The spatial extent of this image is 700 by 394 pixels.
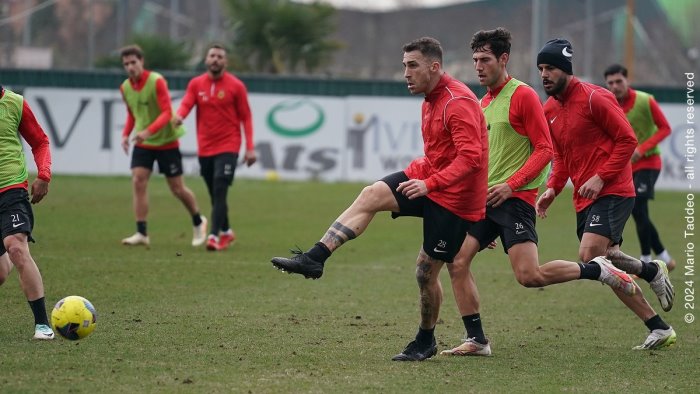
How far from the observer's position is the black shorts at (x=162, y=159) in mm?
15234

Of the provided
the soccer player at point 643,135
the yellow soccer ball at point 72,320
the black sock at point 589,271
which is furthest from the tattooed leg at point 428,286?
the soccer player at point 643,135

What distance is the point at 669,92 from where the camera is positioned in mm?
28000

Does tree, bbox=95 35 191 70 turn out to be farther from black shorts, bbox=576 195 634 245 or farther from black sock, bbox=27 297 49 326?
black shorts, bbox=576 195 634 245

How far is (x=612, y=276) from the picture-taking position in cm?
842

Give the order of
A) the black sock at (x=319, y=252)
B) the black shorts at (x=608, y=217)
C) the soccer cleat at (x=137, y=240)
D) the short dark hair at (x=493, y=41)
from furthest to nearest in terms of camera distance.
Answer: the soccer cleat at (x=137, y=240) → the black shorts at (x=608, y=217) → the short dark hair at (x=493, y=41) → the black sock at (x=319, y=252)

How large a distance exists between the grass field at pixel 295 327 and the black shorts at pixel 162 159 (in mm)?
1028

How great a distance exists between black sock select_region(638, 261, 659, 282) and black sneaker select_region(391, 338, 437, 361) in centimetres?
196

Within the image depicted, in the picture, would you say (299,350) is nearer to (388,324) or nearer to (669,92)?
(388,324)

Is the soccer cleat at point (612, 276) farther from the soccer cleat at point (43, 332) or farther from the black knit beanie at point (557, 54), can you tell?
the soccer cleat at point (43, 332)

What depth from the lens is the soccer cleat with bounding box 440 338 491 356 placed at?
8375 mm

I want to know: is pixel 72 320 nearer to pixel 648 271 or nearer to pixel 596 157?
pixel 596 157

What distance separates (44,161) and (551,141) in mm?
3817

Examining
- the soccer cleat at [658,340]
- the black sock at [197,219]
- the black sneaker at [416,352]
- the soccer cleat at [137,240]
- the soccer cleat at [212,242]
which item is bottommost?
the soccer cleat at [137,240]

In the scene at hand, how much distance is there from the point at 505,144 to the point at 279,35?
2854cm
